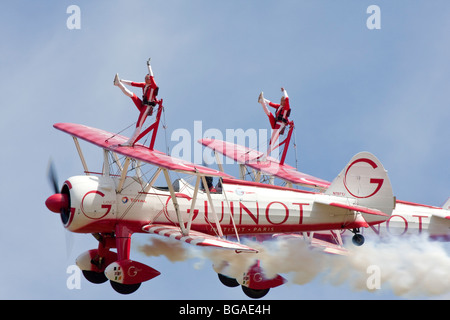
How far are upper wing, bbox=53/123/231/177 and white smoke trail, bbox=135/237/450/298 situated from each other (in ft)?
10.8

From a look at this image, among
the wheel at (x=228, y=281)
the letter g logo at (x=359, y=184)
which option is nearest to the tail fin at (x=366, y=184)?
the letter g logo at (x=359, y=184)

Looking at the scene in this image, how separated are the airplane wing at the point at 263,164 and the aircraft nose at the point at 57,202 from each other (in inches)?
320

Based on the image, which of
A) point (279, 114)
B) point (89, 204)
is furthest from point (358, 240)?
point (89, 204)

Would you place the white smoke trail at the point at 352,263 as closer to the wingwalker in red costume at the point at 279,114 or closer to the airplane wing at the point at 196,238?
the airplane wing at the point at 196,238

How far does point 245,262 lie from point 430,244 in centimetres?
733

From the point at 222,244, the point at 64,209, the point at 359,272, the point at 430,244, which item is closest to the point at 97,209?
the point at 64,209

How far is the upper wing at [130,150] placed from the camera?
25297mm

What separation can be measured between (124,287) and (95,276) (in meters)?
2.20

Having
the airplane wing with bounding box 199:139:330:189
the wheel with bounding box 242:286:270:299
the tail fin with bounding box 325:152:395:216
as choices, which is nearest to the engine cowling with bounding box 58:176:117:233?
the wheel with bounding box 242:286:270:299

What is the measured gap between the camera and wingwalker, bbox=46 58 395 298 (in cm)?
2597

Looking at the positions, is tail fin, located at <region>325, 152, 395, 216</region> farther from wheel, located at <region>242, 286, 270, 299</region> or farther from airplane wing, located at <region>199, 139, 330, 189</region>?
wheel, located at <region>242, 286, 270, 299</region>

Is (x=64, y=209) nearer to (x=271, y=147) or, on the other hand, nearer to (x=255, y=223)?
(x=255, y=223)

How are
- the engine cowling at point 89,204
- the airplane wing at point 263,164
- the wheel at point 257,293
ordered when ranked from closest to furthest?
the engine cowling at point 89,204 → the wheel at point 257,293 → the airplane wing at point 263,164

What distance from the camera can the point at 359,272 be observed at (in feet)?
98.5
